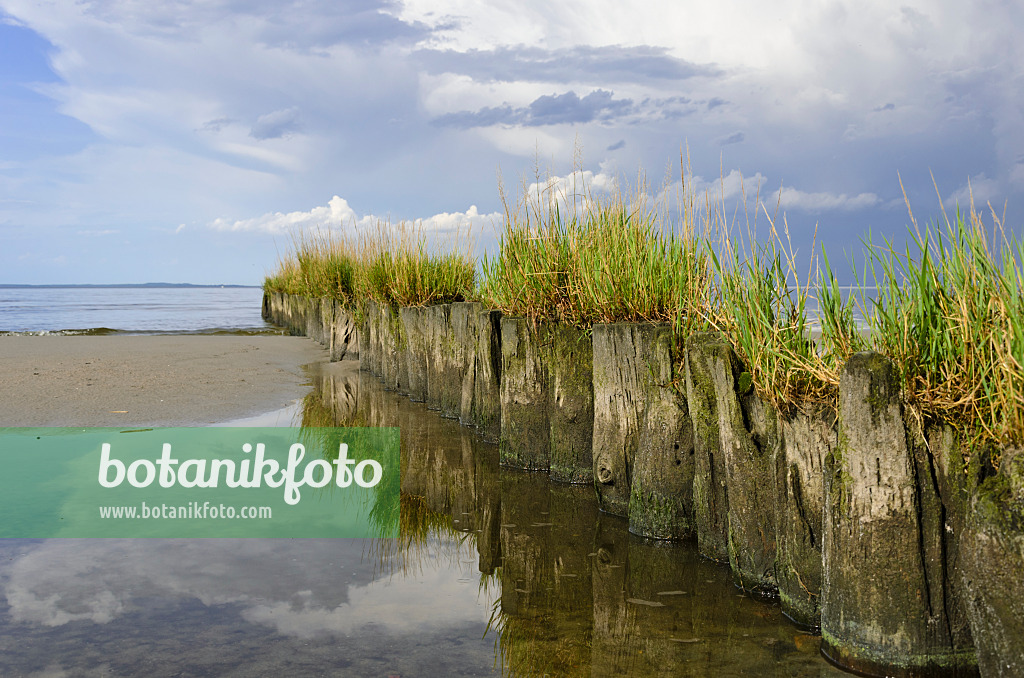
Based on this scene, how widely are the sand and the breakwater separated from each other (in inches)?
149

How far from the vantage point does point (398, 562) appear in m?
3.69

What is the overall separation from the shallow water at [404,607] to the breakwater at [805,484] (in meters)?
0.21

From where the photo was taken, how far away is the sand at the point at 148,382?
7.18 meters

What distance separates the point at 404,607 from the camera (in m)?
3.14

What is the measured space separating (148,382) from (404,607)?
7144mm

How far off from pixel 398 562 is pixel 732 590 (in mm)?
1582

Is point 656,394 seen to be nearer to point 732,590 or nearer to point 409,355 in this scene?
point 732,590

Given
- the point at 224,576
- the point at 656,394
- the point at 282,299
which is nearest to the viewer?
the point at 224,576

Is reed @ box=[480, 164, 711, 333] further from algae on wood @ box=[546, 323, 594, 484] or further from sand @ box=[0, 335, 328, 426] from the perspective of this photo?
sand @ box=[0, 335, 328, 426]

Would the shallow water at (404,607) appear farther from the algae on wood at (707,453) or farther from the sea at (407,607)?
the algae on wood at (707,453)

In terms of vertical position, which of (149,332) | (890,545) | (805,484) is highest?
(149,332)

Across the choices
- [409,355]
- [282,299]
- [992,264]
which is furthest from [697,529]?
[282,299]

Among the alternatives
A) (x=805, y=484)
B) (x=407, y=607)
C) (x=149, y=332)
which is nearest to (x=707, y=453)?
(x=805, y=484)

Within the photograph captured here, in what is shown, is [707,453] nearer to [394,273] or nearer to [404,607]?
[404,607]
